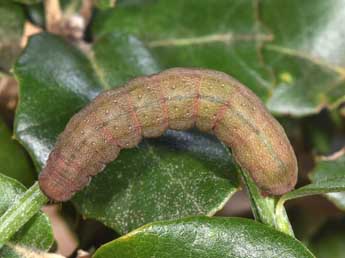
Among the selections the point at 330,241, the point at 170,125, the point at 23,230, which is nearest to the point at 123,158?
the point at 170,125

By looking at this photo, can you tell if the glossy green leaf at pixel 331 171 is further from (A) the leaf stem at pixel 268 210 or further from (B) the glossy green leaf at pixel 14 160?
(B) the glossy green leaf at pixel 14 160

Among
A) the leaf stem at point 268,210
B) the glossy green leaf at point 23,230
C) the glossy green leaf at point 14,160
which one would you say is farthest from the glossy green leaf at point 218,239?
the glossy green leaf at point 14,160

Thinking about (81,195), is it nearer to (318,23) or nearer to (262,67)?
(262,67)

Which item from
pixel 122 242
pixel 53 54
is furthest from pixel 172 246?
pixel 53 54

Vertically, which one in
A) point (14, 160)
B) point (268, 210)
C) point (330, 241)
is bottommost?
point (330, 241)

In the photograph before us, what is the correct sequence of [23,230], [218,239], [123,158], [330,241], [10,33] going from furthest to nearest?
[330,241]
[10,33]
[123,158]
[23,230]
[218,239]

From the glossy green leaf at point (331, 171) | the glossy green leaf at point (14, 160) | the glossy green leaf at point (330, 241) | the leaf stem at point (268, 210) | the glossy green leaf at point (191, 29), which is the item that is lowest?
the glossy green leaf at point (330, 241)

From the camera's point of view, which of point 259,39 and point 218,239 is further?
point 259,39

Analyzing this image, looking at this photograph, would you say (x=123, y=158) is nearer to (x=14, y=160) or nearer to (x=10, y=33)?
(x=14, y=160)
